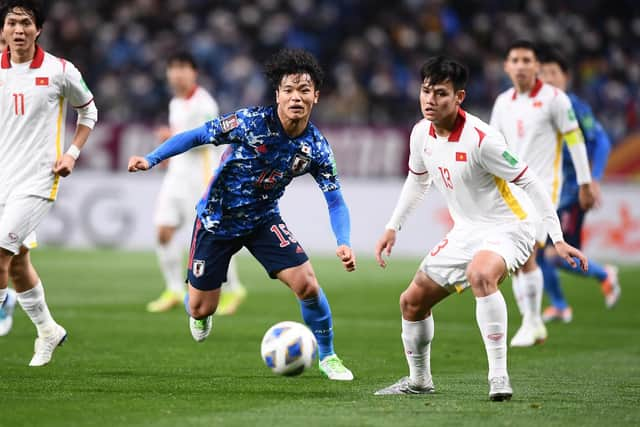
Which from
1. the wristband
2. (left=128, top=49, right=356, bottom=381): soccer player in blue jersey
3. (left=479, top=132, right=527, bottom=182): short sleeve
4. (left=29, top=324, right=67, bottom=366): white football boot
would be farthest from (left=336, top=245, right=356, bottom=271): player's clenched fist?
(left=29, top=324, right=67, bottom=366): white football boot

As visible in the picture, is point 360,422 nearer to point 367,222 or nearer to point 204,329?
point 204,329

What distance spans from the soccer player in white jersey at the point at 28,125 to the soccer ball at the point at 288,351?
1.91 m

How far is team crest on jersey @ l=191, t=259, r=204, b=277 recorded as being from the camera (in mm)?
7836

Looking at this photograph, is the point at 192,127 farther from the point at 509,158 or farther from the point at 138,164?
the point at 509,158

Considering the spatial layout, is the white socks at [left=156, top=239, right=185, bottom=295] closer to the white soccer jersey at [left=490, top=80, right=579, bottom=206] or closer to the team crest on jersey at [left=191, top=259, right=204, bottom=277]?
the white soccer jersey at [left=490, top=80, right=579, bottom=206]

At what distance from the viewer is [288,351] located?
23.1ft

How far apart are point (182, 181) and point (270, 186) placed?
5544 millimetres

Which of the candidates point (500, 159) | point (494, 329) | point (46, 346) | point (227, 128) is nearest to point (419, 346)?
point (494, 329)

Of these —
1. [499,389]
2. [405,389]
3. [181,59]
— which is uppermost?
[181,59]

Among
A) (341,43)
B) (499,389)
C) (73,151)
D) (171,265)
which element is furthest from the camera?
(341,43)

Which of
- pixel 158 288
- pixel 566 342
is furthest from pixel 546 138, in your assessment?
pixel 158 288

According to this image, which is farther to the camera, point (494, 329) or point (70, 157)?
point (70, 157)

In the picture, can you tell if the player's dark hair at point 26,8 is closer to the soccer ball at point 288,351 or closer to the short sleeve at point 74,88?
the short sleeve at point 74,88

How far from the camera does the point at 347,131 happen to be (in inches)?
844
